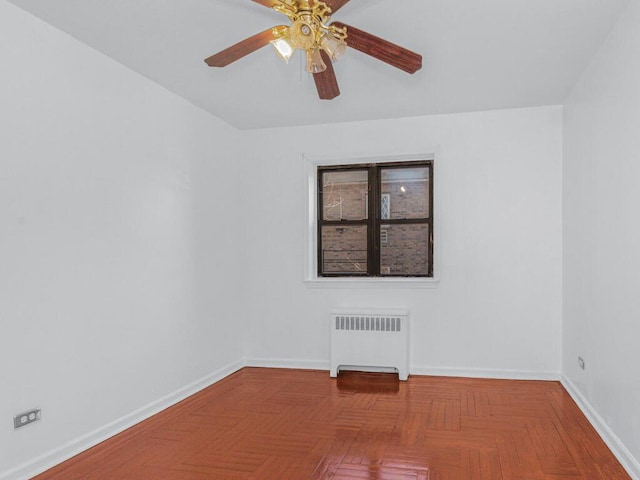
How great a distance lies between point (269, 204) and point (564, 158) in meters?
2.88

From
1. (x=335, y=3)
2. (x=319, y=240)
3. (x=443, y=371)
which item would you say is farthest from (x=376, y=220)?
(x=335, y=3)

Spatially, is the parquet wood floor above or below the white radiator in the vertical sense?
below

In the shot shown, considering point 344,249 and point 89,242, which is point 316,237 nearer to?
point 344,249

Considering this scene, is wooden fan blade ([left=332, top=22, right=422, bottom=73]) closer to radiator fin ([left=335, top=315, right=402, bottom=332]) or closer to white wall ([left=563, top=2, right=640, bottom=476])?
white wall ([left=563, top=2, right=640, bottom=476])

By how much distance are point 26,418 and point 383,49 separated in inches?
107

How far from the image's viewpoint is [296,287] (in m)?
5.14

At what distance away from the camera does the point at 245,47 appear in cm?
253

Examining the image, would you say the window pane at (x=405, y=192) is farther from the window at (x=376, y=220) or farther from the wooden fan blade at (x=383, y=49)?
the wooden fan blade at (x=383, y=49)

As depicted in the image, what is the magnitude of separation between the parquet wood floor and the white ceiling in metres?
2.53

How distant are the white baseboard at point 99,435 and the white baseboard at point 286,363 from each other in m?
0.63

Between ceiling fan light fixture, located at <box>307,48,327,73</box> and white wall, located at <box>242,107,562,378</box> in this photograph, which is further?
white wall, located at <box>242,107,562,378</box>

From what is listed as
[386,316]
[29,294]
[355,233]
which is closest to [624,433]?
[386,316]

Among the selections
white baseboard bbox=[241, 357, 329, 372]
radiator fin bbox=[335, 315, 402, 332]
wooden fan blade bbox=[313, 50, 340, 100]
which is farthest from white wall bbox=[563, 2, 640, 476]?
white baseboard bbox=[241, 357, 329, 372]

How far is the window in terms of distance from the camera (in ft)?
16.6
